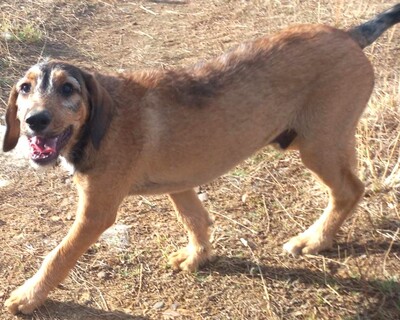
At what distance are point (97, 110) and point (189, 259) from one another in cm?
126

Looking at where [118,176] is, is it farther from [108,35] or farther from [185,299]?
[108,35]

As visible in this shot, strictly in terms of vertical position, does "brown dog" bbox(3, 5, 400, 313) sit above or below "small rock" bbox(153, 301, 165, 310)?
above

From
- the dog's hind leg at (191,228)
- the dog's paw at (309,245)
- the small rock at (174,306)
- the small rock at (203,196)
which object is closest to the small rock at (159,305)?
the small rock at (174,306)

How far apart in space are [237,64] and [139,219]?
1468 mm

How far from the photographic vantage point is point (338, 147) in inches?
156

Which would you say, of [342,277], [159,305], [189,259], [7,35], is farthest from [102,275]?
[7,35]

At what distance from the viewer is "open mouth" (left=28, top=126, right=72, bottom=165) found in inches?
130

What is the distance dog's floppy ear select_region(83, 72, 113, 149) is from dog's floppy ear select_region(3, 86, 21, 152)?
1.55 ft

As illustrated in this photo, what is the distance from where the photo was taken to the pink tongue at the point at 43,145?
330cm

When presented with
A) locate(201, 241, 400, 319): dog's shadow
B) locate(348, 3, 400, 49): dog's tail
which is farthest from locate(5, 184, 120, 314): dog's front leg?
locate(348, 3, 400, 49): dog's tail

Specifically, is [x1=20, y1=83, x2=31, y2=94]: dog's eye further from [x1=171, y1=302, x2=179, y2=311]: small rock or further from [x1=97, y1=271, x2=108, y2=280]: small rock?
[x1=171, y1=302, x2=179, y2=311]: small rock

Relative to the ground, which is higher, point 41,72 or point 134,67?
point 41,72

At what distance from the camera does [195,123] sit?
376 cm

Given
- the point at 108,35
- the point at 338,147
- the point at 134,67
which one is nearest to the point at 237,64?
the point at 338,147
